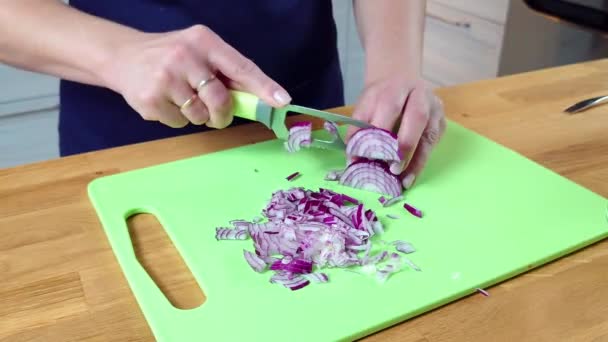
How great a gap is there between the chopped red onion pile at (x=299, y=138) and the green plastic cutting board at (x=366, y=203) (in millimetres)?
40

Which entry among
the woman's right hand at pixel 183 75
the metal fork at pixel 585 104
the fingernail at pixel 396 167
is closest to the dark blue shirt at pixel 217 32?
the woman's right hand at pixel 183 75

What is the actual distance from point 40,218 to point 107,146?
0.95 feet

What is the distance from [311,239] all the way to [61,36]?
0.41m

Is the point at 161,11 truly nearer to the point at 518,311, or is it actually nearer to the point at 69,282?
the point at 69,282

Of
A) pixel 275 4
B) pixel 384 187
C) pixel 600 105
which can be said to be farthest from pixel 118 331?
pixel 600 105

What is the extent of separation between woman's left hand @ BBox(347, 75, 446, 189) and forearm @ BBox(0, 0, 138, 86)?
0.35m

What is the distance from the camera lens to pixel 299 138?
2.80 ft

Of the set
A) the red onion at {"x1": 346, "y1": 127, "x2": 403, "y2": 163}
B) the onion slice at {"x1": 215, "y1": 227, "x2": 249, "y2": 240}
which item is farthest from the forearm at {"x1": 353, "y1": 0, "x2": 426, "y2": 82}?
the onion slice at {"x1": 215, "y1": 227, "x2": 249, "y2": 240}

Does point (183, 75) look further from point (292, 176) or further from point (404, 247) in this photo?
point (404, 247)

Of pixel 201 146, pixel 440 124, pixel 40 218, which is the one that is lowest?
pixel 40 218

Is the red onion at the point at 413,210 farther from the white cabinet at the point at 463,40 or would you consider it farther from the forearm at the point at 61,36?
the white cabinet at the point at 463,40

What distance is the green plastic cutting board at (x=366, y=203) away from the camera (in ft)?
1.98

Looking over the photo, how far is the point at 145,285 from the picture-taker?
2.10ft

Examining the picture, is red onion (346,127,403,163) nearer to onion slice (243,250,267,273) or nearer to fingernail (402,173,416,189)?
fingernail (402,173,416,189)
